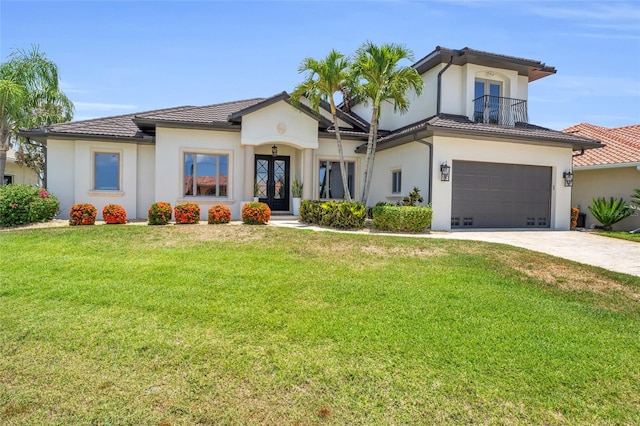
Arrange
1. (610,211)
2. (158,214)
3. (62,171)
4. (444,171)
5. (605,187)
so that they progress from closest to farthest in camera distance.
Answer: (158,214), (444,171), (62,171), (610,211), (605,187)

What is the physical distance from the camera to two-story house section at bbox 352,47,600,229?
13.4 meters

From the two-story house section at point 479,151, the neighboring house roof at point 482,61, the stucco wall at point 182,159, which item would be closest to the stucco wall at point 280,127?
the stucco wall at point 182,159

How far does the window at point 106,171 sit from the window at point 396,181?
1106 cm

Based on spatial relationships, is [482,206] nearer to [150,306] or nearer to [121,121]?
[150,306]

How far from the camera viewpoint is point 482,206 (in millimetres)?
14234

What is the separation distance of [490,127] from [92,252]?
13593mm

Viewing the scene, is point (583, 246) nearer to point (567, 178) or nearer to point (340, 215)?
point (567, 178)

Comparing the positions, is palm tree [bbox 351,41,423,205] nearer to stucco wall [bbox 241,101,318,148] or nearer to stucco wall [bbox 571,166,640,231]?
stucco wall [bbox 241,101,318,148]

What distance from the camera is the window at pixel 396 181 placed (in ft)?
50.7

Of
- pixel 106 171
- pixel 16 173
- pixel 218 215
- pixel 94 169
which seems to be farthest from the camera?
pixel 16 173

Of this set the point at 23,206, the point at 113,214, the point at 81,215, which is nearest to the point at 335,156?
the point at 113,214

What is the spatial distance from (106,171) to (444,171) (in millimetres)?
12742

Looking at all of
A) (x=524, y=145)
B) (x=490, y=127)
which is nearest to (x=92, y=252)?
(x=490, y=127)

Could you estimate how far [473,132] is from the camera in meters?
13.2
